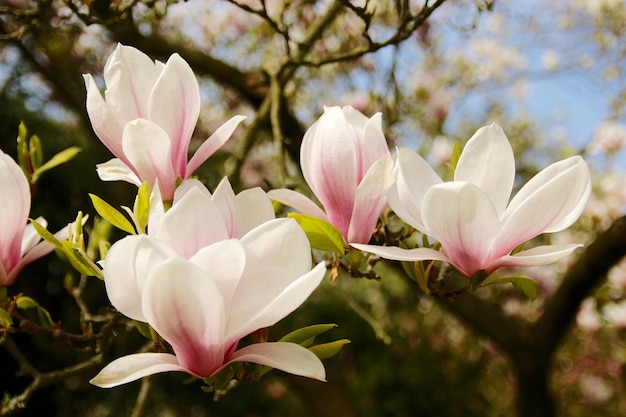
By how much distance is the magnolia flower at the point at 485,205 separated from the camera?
51 cm

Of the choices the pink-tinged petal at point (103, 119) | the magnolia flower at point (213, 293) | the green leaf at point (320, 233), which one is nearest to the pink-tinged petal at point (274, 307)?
the magnolia flower at point (213, 293)

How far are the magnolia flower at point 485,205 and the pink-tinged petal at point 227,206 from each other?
0.11 meters

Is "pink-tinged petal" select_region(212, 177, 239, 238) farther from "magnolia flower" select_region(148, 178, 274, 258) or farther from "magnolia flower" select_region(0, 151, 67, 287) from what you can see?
"magnolia flower" select_region(0, 151, 67, 287)

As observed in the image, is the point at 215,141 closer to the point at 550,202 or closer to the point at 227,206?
the point at 227,206

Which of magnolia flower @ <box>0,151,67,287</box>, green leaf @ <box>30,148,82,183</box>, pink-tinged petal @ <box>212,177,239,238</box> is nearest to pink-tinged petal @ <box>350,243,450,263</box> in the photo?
pink-tinged petal @ <box>212,177,239,238</box>

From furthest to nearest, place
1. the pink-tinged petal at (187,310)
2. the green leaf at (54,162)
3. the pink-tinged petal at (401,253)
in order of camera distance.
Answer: the green leaf at (54,162) < the pink-tinged petal at (401,253) < the pink-tinged petal at (187,310)

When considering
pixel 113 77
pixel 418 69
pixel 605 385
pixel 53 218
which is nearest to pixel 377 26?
pixel 418 69

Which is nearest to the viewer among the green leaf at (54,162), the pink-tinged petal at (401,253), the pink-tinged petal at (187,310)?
the pink-tinged petal at (187,310)

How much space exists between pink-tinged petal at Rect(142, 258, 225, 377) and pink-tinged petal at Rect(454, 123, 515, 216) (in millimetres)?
246

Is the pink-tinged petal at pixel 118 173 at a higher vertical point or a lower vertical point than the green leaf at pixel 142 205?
lower

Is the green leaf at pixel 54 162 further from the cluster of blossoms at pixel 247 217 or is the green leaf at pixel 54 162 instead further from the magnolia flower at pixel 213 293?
the magnolia flower at pixel 213 293

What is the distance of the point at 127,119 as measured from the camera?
57cm

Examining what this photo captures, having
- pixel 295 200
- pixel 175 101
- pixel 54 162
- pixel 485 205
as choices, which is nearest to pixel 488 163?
pixel 485 205

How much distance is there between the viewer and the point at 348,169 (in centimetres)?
58
